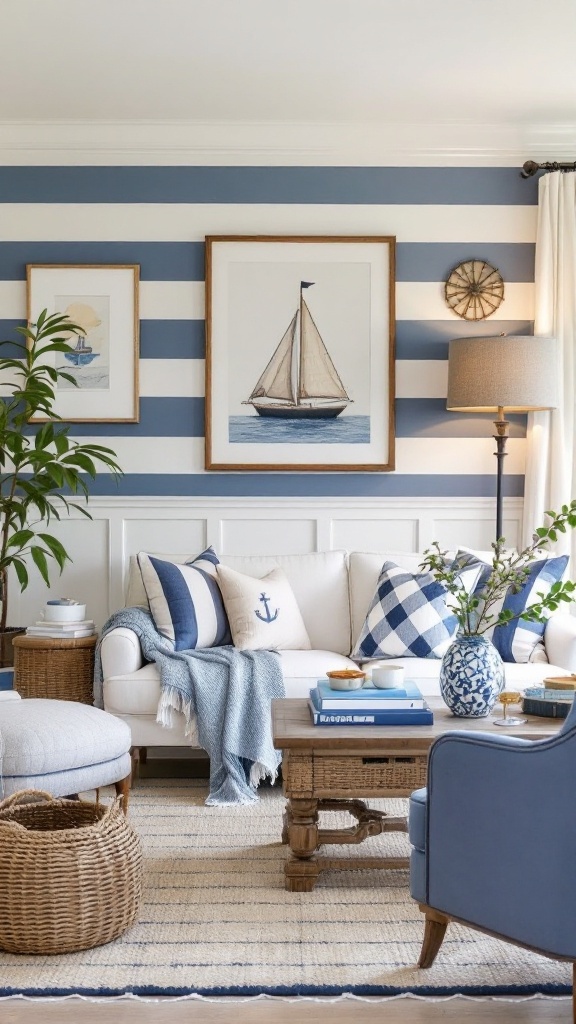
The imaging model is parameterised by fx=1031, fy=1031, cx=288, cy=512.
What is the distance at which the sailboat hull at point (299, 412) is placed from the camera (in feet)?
15.6

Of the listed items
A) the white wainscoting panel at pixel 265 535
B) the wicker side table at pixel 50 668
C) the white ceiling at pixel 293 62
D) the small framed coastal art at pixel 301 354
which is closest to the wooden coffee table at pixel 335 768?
the wicker side table at pixel 50 668

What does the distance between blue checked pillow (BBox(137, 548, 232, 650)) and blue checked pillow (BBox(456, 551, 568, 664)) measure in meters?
1.06

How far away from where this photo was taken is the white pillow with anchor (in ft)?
13.4

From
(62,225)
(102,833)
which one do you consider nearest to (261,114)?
(62,225)

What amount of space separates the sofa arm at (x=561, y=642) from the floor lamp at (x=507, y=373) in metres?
0.91

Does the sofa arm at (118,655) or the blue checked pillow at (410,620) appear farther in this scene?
the blue checked pillow at (410,620)

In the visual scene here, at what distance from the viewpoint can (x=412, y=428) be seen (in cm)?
481

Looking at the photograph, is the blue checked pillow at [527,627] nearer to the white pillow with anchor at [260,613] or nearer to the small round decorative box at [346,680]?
the white pillow with anchor at [260,613]

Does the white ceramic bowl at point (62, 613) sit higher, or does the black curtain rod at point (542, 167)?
the black curtain rod at point (542, 167)

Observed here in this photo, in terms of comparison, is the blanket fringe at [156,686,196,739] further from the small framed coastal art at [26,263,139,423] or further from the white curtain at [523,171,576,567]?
the white curtain at [523,171,576,567]

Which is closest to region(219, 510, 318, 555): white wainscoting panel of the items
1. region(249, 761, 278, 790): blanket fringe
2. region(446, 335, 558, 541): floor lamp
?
region(446, 335, 558, 541): floor lamp

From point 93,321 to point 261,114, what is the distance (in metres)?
1.20

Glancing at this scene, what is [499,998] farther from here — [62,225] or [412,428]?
[62,225]

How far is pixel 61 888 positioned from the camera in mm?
2324
